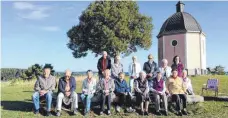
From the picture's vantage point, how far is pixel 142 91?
413 inches

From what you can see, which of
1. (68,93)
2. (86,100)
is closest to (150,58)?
(86,100)

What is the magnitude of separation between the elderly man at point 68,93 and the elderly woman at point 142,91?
6.16 feet

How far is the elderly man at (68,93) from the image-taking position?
402 inches

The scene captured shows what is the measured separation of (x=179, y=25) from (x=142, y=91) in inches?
1177

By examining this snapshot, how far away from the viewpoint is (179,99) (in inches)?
411

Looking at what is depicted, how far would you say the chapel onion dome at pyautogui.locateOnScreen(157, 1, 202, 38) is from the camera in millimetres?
38969

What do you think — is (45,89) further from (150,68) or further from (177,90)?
(177,90)

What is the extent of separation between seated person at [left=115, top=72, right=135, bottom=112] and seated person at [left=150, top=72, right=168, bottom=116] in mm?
759

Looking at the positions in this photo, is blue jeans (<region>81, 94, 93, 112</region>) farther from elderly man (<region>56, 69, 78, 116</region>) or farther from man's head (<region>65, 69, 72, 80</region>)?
man's head (<region>65, 69, 72, 80</region>)

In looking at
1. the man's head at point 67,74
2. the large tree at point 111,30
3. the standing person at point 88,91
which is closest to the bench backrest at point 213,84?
the standing person at point 88,91

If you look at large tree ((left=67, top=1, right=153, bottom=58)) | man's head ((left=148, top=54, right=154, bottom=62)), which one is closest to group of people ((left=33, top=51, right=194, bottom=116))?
man's head ((left=148, top=54, right=154, bottom=62))

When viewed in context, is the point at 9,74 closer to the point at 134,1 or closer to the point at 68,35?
the point at 68,35

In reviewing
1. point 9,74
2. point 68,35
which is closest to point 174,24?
point 68,35

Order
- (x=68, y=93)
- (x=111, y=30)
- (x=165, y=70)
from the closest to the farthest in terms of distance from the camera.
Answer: (x=68, y=93), (x=165, y=70), (x=111, y=30)
